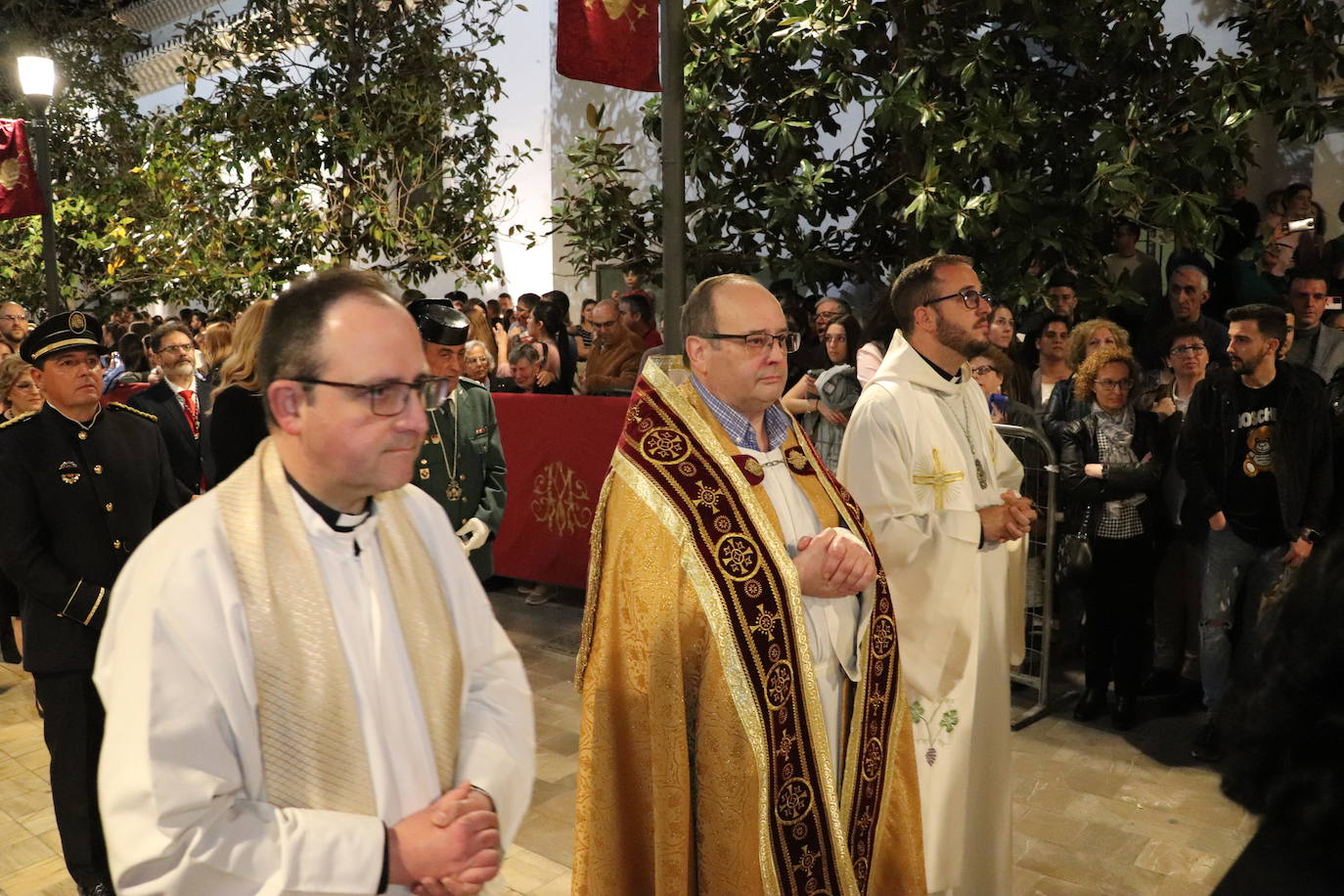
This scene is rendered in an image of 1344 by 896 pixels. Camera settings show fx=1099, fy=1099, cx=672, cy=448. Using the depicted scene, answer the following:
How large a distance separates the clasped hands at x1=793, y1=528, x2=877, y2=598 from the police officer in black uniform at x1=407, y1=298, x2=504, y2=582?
5.77 ft

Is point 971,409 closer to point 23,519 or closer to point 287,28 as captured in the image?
point 23,519

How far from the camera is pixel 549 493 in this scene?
7316 mm

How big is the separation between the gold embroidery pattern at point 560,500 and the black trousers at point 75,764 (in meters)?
3.67

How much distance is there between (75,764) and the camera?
3.67 metres

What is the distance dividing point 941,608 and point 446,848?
204 centimetres

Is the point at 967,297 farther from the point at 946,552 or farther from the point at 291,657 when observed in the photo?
the point at 291,657

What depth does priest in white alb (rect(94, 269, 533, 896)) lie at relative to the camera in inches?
61.3

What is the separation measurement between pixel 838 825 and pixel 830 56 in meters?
5.49

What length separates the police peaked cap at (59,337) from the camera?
146 inches

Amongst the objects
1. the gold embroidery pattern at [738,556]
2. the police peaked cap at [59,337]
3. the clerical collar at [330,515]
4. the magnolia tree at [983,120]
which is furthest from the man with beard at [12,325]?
the clerical collar at [330,515]

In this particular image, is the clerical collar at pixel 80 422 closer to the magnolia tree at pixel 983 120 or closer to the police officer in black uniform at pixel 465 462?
the police officer in black uniform at pixel 465 462

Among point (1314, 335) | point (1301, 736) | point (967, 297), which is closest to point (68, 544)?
point (967, 297)

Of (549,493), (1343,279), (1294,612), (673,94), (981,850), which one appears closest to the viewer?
(1294,612)

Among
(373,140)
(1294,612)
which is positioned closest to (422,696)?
(1294,612)
